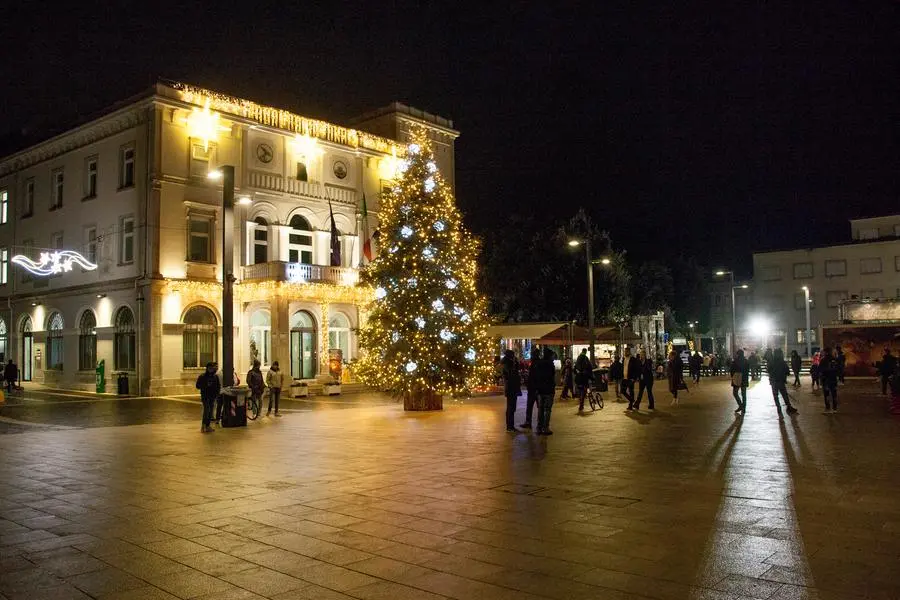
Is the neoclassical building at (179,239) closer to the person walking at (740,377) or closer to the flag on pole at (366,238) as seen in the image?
the flag on pole at (366,238)

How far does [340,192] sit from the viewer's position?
38.4 meters

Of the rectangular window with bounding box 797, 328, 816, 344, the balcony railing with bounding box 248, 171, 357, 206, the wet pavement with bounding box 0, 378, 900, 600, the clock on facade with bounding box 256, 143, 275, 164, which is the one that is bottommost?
the wet pavement with bounding box 0, 378, 900, 600

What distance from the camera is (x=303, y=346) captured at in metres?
35.8

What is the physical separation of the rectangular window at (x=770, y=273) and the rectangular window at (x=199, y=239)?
170 feet

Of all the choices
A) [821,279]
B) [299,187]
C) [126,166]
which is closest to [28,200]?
[126,166]

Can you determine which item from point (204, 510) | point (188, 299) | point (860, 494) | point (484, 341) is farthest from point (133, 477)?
point (188, 299)

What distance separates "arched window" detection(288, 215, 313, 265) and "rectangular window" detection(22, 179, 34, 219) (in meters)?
14.1

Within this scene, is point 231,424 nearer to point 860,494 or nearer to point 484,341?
point 484,341

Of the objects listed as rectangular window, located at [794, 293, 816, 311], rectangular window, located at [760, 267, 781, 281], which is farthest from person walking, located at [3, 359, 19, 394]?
rectangular window, located at [794, 293, 816, 311]

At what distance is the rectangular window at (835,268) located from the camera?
63000 millimetres

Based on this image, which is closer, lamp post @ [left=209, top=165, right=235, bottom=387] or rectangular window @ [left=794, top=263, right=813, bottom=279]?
lamp post @ [left=209, top=165, right=235, bottom=387]

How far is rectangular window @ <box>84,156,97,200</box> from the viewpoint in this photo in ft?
115

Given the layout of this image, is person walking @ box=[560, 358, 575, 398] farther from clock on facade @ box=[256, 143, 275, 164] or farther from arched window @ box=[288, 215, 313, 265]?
clock on facade @ box=[256, 143, 275, 164]

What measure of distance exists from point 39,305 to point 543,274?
Answer: 97.0 feet
